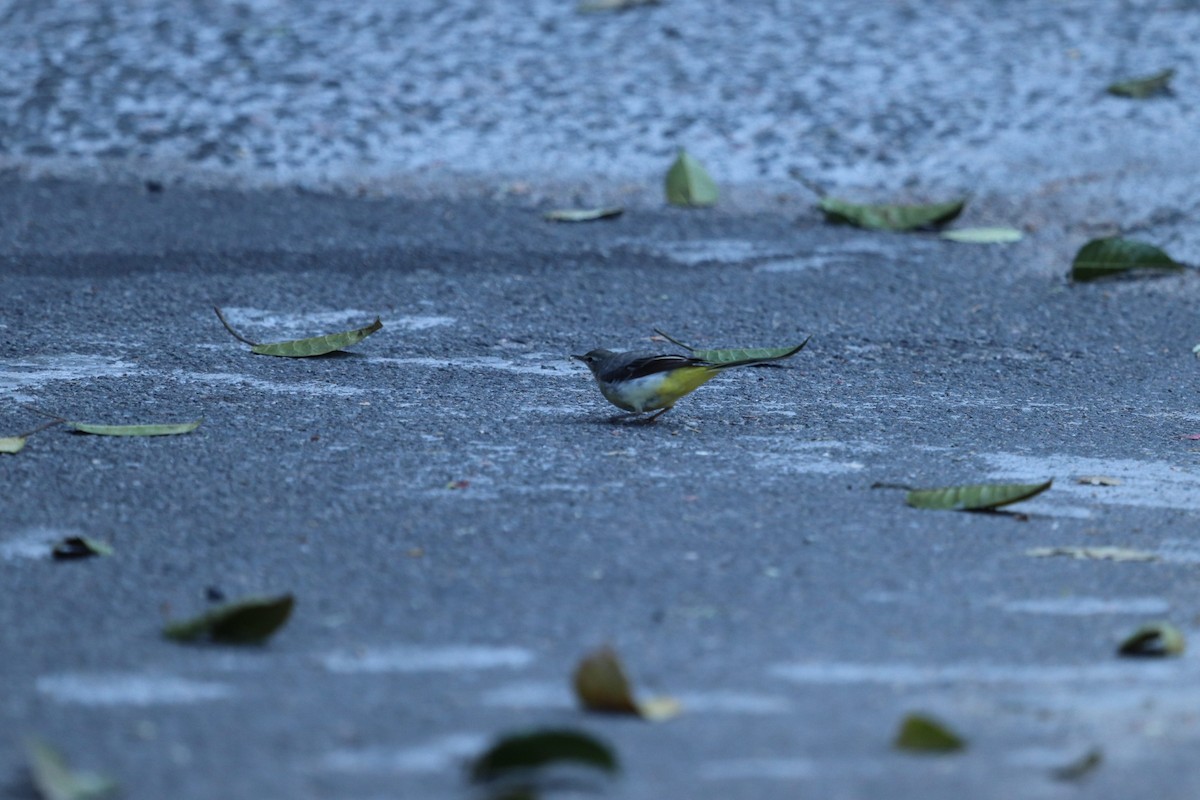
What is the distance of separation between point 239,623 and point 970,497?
1.79 m

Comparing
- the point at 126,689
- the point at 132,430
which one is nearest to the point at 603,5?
the point at 132,430

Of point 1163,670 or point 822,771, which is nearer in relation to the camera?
point 822,771

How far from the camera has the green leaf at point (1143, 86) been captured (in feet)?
25.3

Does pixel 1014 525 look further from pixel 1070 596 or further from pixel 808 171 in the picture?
pixel 808 171

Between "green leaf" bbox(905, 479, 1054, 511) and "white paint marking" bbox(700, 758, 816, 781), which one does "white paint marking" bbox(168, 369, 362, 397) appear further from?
"white paint marking" bbox(700, 758, 816, 781)

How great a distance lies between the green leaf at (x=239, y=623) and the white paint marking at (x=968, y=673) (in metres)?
0.92

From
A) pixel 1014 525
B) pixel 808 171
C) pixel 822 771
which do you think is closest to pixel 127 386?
pixel 1014 525

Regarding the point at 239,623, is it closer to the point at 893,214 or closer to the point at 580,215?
the point at 580,215

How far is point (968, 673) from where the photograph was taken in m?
2.67

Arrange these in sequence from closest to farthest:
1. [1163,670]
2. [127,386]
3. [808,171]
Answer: [1163,670], [127,386], [808,171]

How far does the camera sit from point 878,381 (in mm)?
4883

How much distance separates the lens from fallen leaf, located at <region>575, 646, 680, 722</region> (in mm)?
2459

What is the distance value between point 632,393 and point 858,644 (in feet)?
5.33

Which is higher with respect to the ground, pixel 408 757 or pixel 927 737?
pixel 927 737
